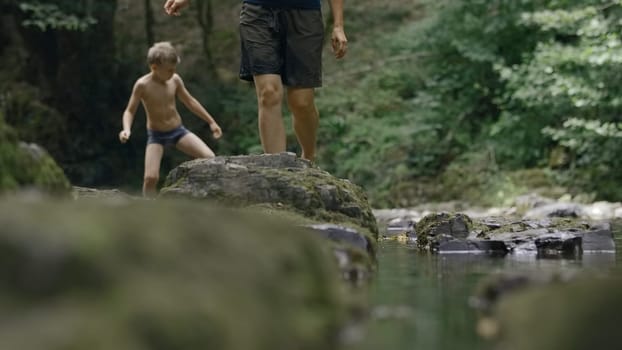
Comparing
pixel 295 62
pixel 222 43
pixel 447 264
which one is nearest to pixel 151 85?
pixel 295 62

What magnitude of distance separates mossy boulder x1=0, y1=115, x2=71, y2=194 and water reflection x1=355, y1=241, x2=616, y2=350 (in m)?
1.04

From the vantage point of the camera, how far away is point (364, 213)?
4.64 m

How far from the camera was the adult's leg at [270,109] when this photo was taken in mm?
5727

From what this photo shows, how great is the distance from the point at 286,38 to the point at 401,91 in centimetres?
864

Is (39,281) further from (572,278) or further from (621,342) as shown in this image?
(572,278)

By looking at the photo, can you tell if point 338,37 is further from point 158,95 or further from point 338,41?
point 158,95

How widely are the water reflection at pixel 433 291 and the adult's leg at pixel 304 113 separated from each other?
116 centimetres

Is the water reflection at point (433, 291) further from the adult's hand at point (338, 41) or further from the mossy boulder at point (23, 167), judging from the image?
the adult's hand at point (338, 41)

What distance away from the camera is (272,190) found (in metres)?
4.49

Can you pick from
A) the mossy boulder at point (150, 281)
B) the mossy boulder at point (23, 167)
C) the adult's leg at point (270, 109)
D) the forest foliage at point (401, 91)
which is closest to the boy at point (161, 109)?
the adult's leg at point (270, 109)

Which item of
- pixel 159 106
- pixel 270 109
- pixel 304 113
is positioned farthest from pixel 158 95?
pixel 270 109

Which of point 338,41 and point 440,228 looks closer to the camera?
point 440,228

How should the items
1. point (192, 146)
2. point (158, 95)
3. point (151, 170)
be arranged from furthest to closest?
1. point (158, 95)
2. point (192, 146)
3. point (151, 170)

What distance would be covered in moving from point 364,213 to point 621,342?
2782mm
